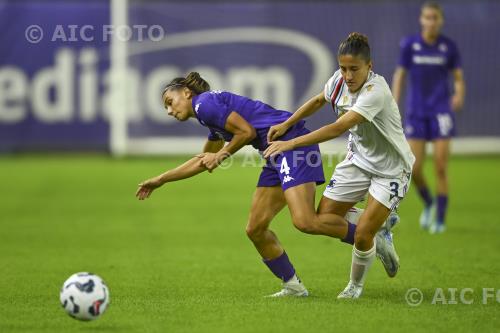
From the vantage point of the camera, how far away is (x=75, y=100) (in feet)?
65.1

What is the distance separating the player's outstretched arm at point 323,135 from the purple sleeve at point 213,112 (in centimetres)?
40

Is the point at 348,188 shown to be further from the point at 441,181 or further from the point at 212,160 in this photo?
the point at 441,181

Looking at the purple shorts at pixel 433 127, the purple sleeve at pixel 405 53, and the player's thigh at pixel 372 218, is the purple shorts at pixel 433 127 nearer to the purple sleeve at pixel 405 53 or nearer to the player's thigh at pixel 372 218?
the purple sleeve at pixel 405 53

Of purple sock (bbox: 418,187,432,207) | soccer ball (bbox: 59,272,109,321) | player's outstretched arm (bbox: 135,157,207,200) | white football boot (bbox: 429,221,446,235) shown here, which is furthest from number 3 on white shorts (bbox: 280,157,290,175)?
purple sock (bbox: 418,187,432,207)

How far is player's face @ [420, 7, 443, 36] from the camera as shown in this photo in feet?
37.0

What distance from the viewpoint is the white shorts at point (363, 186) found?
23.4 feet

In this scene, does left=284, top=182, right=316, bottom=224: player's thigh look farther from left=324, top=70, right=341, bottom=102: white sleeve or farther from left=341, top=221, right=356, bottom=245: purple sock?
left=324, top=70, right=341, bottom=102: white sleeve

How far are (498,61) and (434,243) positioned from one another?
32.7 feet

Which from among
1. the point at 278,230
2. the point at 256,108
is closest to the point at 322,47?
the point at 278,230

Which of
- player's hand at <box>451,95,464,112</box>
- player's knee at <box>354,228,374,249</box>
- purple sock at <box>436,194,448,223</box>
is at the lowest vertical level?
purple sock at <box>436,194,448,223</box>

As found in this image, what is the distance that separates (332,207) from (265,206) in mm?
522

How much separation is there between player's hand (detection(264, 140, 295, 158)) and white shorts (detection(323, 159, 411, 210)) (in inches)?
30.1

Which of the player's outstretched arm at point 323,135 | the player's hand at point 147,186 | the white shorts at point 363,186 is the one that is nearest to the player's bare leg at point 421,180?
the white shorts at point 363,186

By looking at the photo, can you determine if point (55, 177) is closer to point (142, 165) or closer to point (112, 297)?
point (142, 165)
